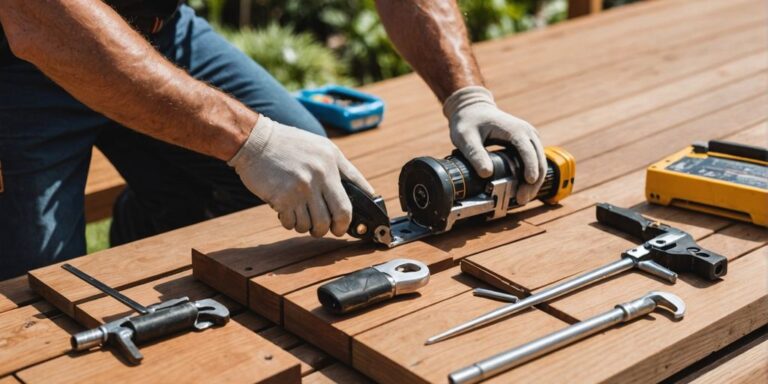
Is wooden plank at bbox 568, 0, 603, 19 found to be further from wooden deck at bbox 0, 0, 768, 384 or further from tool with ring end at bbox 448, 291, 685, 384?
tool with ring end at bbox 448, 291, 685, 384

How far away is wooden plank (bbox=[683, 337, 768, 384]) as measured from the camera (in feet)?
6.18

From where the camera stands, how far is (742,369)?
1.92 meters

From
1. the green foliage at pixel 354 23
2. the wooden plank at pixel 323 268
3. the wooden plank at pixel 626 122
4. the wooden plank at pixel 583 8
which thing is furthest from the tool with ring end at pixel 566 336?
the green foliage at pixel 354 23

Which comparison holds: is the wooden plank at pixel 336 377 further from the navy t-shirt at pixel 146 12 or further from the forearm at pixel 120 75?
the navy t-shirt at pixel 146 12

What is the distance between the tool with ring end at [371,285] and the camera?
6.22 ft

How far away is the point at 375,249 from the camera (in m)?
2.24

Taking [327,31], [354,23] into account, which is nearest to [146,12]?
[354,23]

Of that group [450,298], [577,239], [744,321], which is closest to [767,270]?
[744,321]

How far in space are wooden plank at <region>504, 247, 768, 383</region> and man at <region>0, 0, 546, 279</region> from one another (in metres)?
0.46

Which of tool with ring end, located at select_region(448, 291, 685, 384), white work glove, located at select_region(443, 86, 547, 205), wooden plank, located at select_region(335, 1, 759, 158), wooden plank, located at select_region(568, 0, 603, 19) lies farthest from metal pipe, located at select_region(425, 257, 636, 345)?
wooden plank, located at select_region(568, 0, 603, 19)

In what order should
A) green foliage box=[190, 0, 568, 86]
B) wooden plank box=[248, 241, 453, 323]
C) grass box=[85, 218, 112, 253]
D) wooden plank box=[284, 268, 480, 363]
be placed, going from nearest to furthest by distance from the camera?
wooden plank box=[284, 268, 480, 363] → wooden plank box=[248, 241, 453, 323] → grass box=[85, 218, 112, 253] → green foliage box=[190, 0, 568, 86]

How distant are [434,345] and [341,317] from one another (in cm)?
22

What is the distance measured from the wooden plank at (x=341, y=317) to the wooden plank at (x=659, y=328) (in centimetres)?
26

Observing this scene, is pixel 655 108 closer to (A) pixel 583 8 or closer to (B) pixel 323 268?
(B) pixel 323 268
